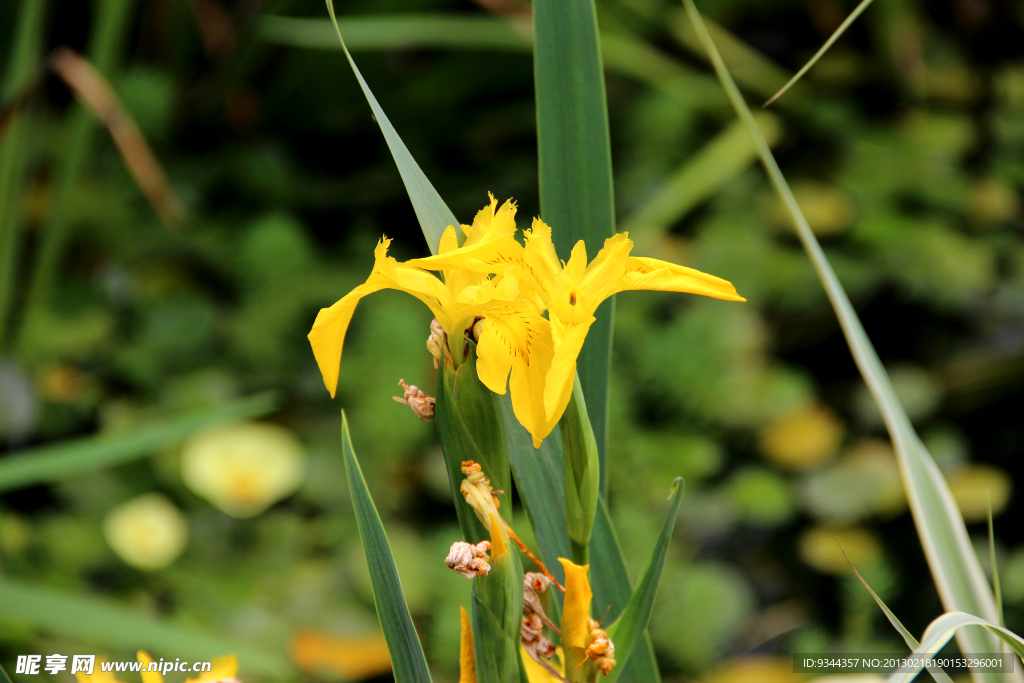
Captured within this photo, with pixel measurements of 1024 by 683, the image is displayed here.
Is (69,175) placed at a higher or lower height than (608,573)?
higher

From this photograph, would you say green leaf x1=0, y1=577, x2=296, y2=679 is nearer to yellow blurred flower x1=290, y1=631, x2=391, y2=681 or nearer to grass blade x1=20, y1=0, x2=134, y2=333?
yellow blurred flower x1=290, y1=631, x2=391, y2=681

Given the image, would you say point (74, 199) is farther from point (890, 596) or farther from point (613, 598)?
point (890, 596)

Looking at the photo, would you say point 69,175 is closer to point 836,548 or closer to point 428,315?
point 428,315

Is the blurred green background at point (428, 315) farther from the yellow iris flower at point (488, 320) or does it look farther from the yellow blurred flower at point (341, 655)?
the yellow iris flower at point (488, 320)

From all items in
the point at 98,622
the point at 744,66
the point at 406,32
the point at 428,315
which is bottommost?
the point at 98,622

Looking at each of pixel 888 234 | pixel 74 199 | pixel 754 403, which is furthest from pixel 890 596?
pixel 74 199

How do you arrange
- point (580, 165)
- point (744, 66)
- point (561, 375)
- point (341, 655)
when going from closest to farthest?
point (561, 375)
point (580, 165)
point (341, 655)
point (744, 66)

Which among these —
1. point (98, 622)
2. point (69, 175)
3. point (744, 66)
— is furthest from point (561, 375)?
point (744, 66)

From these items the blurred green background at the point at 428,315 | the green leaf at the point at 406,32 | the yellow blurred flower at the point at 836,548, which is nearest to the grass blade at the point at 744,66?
the blurred green background at the point at 428,315
